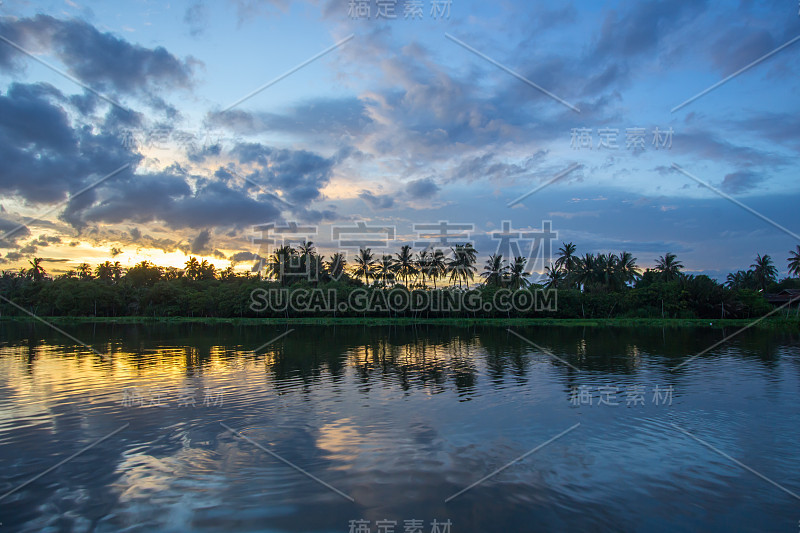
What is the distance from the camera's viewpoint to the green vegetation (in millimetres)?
66312

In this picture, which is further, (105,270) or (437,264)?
(105,270)

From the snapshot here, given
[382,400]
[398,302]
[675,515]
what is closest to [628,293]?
[398,302]

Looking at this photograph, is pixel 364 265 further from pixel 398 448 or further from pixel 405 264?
pixel 398 448

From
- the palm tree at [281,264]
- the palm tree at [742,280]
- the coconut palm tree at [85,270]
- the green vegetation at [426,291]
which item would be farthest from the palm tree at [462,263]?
the coconut palm tree at [85,270]

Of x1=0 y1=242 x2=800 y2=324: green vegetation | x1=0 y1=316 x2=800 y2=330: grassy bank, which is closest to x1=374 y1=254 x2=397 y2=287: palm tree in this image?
x1=0 y1=242 x2=800 y2=324: green vegetation

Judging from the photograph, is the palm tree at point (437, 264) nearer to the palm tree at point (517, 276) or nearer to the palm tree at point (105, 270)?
the palm tree at point (517, 276)

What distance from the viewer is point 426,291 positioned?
234ft

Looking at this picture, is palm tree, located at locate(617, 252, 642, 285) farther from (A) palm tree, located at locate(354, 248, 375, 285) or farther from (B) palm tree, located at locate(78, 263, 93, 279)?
(B) palm tree, located at locate(78, 263, 93, 279)

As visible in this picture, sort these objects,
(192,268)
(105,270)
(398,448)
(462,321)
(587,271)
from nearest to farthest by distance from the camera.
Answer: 1. (398,448)
2. (462,321)
3. (587,271)
4. (192,268)
5. (105,270)

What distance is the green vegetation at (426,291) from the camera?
6631 cm

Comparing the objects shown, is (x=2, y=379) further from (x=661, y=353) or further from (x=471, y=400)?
(x=661, y=353)

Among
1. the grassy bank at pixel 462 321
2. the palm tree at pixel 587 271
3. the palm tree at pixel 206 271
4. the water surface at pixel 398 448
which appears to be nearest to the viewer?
the water surface at pixel 398 448

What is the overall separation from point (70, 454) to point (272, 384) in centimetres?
859

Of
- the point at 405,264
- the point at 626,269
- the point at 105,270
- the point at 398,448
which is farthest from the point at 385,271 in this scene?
the point at 105,270
